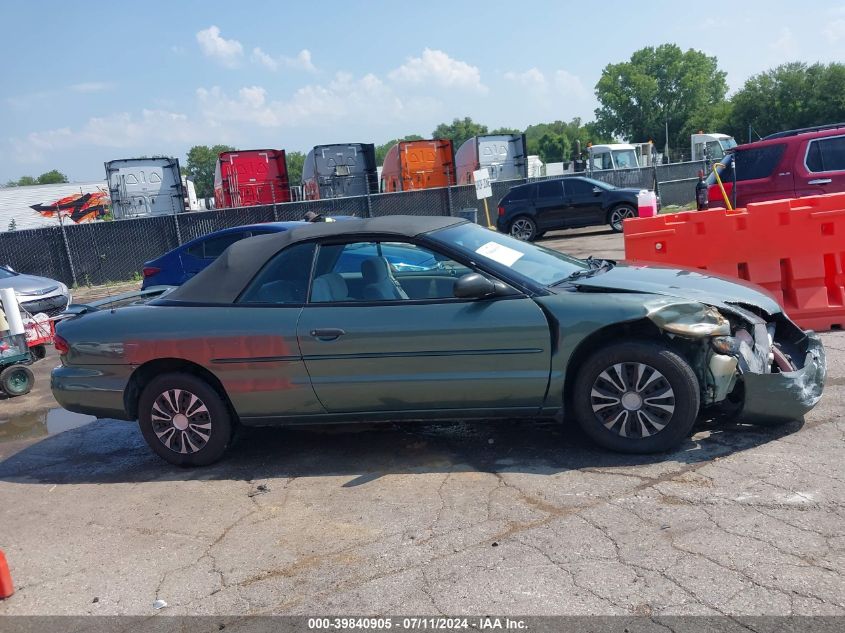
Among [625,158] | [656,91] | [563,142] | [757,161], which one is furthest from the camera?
[563,142]

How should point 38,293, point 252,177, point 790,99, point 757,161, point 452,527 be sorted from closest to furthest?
point 452,527
point 757,161
point 38,293
point 252,177
point 790,99

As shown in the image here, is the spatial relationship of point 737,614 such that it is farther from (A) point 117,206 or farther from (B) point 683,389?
(A) point 117,206

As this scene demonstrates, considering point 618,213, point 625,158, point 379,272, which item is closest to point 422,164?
point 618,213

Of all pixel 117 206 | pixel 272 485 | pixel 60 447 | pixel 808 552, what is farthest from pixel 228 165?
pixel 808 552

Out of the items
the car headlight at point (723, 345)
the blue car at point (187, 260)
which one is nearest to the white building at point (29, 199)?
the blue car at point (187, 260)

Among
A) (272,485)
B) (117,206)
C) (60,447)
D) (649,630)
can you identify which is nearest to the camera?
(649,630)

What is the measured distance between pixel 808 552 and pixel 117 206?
24.6m

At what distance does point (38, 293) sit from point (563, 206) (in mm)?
13872

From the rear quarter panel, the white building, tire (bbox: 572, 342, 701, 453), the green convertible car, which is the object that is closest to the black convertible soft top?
the green convertible car

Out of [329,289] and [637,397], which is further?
[329,289]

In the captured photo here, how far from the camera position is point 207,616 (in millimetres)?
3396

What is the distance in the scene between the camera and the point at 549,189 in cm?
2150

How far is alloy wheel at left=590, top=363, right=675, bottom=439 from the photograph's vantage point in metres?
4.56

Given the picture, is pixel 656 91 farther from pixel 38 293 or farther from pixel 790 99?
pixel 38 293
